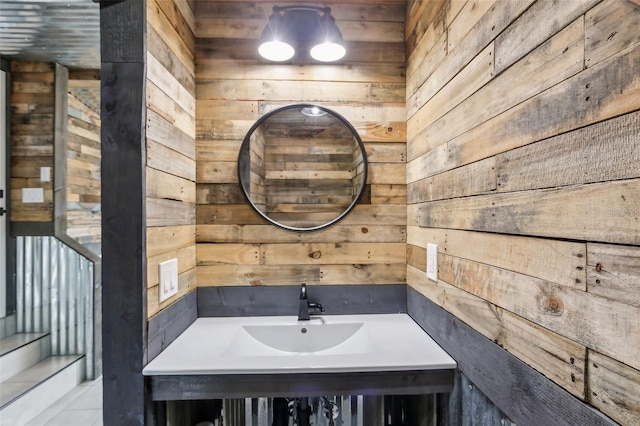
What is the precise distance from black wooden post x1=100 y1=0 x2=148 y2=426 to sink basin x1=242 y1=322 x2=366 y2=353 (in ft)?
1.60

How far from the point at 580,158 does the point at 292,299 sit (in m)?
1.24

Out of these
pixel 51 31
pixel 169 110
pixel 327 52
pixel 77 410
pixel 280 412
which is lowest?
pixel 77 410

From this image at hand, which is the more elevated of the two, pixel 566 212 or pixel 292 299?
pixel 566 212

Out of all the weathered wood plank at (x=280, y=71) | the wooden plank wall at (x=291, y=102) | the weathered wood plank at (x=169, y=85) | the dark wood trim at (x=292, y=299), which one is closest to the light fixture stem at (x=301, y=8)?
the wooden plank wall at (x=291, y=102)

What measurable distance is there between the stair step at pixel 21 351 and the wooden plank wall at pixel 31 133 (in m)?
0.93

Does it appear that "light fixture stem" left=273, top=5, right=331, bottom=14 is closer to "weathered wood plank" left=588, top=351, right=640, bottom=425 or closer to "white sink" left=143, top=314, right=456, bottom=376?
"white sink" left=143, top=314, right=456, bottom=376

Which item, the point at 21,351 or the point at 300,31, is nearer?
the point at 300,31

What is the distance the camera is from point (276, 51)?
1.50 m

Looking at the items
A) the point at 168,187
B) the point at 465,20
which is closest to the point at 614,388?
the point at 465,20

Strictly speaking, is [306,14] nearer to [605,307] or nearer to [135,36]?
[135,36]

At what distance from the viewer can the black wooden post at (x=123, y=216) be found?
102cm

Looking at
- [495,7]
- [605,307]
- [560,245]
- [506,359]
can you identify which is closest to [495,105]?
[495,7]

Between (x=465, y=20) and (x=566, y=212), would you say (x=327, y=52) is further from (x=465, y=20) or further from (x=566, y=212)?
(x=566, y=212)

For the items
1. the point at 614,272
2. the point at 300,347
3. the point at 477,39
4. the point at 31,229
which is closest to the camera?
the point at 614,272
